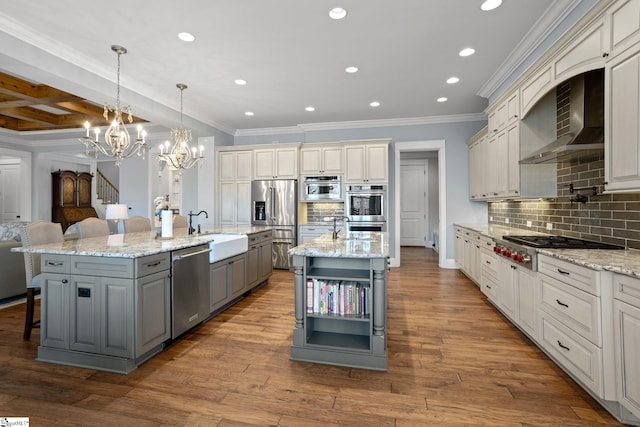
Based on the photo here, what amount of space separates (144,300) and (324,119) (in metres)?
4.76

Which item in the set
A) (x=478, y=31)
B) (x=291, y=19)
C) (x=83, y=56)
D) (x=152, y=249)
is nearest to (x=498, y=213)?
(x=478, y=31)

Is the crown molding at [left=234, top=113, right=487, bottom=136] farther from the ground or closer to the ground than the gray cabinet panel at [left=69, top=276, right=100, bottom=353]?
farther from the ground

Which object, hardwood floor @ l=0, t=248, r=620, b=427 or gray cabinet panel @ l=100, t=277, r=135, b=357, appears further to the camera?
gray cabinet panel @ l=100, t=277, r=135, b=357

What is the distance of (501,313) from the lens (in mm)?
3512

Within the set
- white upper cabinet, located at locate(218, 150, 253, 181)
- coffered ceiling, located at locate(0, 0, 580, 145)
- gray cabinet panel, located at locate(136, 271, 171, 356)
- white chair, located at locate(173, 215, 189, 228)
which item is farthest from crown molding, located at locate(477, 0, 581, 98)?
white chair, located at locate(173, 215, 189, 228)

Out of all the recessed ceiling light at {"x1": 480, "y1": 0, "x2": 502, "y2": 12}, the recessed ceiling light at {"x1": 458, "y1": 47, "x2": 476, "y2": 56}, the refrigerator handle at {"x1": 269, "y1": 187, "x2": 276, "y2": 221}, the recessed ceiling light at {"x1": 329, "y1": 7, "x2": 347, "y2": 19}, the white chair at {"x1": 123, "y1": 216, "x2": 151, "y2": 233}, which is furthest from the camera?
the refrigerator handle at {"x1": 269, "y1": 187, "x2": 276, "y2": 221}

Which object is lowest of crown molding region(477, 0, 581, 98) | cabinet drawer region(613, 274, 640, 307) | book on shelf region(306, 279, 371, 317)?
book on shelf region(306, 279, 371, 317)

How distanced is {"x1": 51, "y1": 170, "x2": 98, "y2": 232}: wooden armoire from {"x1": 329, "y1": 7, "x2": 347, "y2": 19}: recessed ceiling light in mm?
8744

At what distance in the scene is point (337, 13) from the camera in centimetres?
277

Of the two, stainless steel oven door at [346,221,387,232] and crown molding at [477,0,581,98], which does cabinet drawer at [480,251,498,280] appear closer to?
stainless steel oven door at [346,221,387,232]

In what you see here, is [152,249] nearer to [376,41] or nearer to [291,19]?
[291,19]

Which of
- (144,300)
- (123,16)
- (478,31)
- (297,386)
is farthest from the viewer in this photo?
→ (478,31)

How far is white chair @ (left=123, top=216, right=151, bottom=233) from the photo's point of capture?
392 centimetres

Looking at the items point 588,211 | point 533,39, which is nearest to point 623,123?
point 588,211
